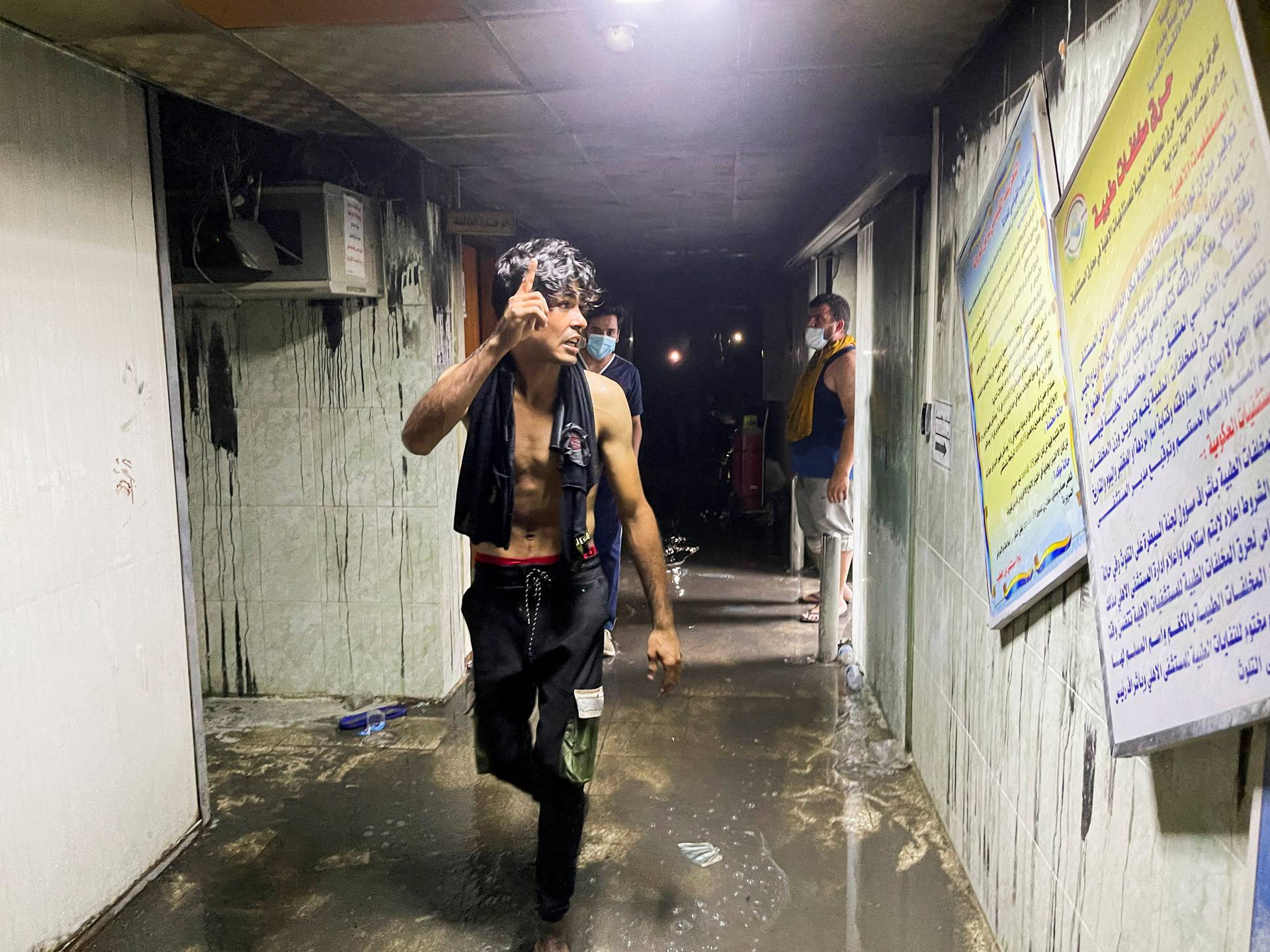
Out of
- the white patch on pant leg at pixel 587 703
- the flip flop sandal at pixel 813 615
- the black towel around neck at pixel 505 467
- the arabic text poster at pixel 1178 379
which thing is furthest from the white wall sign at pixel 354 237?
the flip flop sandal at pixel 813 615

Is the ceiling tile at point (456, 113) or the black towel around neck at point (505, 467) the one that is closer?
the black towel around neck at point (505, 467)

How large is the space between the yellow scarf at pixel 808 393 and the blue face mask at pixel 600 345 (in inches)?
40.5

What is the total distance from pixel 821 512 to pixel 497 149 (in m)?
2.32

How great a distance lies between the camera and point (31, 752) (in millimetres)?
1946

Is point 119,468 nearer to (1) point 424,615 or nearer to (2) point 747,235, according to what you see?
(1) point 424,615

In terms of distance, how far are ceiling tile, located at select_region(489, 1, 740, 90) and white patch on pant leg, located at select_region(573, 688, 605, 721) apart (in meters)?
1.59

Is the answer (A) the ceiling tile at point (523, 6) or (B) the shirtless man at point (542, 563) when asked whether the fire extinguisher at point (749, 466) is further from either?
(A) the ceiling tile at point (523, 6)

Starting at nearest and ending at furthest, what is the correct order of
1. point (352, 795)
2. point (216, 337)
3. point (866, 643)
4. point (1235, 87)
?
point (1235, 87) → point (352, 795) → point (216, 337) → point (866, 643)

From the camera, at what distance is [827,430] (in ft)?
14.2

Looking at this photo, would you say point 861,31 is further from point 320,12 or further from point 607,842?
point 607,842

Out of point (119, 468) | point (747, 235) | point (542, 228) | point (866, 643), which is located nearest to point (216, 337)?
point (119, 468)

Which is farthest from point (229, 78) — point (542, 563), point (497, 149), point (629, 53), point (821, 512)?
point (821, 512)

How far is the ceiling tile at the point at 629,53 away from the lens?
2033mm

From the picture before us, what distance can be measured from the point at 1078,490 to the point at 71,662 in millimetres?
2212
